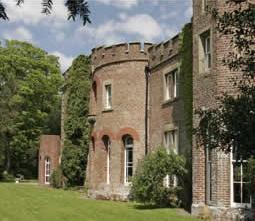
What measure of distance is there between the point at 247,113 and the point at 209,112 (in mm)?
927

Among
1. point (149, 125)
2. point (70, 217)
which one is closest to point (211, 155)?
point (70, 217)

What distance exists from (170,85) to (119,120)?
3.98m

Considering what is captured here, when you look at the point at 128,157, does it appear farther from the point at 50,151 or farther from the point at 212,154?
the point at 50,151

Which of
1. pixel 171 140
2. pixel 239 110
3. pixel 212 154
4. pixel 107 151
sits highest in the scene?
pixel 171 140

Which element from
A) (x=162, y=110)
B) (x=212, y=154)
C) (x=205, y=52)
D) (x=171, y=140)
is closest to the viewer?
(x=212, y=154)

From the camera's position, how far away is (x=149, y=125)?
92.7ft

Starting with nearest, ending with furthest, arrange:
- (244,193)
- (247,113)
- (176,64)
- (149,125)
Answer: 1. (247,113)
2. (244,193)
3. (176,64)
4. (149,125)

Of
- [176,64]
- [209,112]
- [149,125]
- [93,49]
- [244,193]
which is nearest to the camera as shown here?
[209,112]

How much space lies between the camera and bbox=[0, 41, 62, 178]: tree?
54.6 metres

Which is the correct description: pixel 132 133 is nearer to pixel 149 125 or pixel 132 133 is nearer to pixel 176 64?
pixel 149 125

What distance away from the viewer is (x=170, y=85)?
26.2m

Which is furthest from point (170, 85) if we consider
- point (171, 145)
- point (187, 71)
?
point (187, 71)

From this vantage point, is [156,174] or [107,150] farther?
[107,150]

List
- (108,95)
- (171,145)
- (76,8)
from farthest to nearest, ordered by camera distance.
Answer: (108,95) → (171,145) → (76,8)
